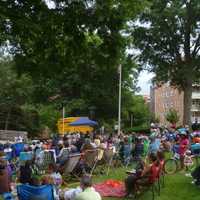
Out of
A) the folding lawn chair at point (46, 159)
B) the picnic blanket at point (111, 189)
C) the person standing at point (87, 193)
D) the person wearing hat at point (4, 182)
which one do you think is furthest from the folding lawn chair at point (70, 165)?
the person standing at point (87, 193)

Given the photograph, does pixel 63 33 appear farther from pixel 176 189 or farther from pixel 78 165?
pixel 78 165

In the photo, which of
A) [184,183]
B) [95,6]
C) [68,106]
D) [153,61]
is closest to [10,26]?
[95,6]

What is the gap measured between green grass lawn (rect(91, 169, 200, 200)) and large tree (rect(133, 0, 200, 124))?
23.9 metres

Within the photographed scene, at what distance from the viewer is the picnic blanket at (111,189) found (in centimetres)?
1512

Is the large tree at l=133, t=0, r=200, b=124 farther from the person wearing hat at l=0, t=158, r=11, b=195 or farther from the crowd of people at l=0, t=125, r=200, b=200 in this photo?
the person wearing hat at l=0, t=158, r=11, b=195

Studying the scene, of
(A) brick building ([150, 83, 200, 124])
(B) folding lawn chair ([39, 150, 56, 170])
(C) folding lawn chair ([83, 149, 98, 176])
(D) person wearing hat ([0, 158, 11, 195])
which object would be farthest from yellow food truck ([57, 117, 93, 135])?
(A) brick building ([150, 83, 200, 124])

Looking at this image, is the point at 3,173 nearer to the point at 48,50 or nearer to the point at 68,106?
the point at 48,50

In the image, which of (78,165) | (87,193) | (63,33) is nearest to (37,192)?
(87,193)

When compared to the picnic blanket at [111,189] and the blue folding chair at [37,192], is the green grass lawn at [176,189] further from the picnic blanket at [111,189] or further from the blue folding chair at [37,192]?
the blue folding chair at [37,192]

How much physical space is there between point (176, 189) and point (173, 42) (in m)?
29.4

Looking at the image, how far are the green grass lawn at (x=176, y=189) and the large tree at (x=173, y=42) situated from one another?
2390 cm

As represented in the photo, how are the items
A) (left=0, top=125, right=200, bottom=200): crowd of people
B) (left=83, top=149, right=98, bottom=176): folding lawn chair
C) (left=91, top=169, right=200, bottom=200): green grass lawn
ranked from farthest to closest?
(left=83, top=149, right=98, bottom=176): folding lawn chair
(left=91, top=169, right=200, bottom=200): green grass lawn
(left=0, top=125, right=200, bottom=200): crowd of people

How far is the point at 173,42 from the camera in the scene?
44.3 metres

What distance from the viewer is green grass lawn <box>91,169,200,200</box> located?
591 inches
